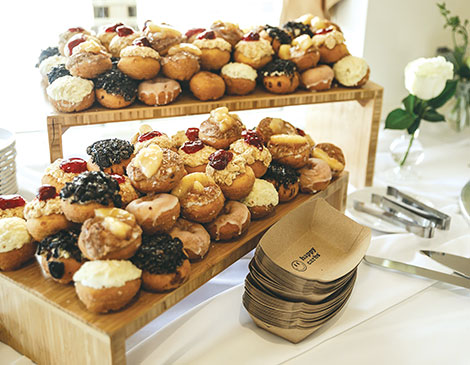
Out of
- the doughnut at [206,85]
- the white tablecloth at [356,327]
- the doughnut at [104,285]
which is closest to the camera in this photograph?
the doughnut at [104,285]

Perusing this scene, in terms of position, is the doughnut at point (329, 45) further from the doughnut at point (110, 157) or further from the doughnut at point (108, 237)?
the doughnut at point (108, 237)

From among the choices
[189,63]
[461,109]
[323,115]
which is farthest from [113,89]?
[461,109]

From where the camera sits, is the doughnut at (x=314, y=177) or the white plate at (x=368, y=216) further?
the white plate at (x=368, y=216)

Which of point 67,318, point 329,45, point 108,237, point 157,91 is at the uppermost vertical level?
point 329,45

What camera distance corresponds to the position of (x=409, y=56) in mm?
2090

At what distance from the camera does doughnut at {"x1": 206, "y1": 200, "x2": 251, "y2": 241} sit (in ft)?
2.75

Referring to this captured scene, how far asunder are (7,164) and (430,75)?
1127mm

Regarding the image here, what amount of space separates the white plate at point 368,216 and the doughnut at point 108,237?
0.67 meters

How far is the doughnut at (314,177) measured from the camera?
1.04m

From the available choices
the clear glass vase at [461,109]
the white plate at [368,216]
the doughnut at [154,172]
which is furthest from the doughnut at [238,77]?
the clear glass vase at [461,109]

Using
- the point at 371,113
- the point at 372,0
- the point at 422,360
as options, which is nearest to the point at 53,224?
the point at 422,360

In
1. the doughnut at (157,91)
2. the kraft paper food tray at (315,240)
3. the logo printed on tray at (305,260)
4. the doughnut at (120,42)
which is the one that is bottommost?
the logo printed on tray at (305,260)

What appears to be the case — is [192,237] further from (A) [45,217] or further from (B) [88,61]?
(B) [88,61]

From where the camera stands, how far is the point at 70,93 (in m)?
1.09
